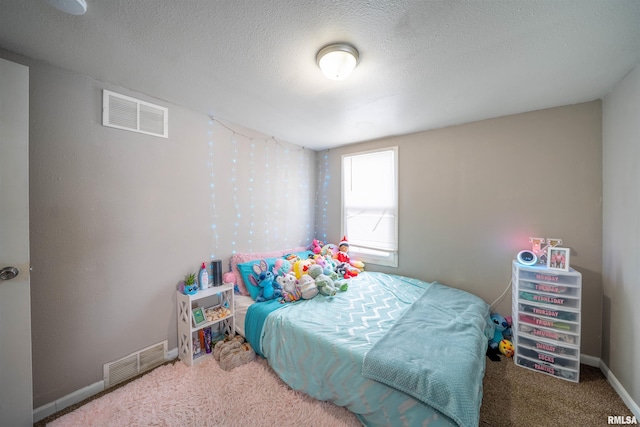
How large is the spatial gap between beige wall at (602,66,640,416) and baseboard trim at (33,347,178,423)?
3.75 metres

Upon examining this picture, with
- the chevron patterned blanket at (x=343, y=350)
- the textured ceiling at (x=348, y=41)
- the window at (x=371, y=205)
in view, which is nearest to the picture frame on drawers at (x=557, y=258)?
the chevron patterned blanket at (x=343, y=350)

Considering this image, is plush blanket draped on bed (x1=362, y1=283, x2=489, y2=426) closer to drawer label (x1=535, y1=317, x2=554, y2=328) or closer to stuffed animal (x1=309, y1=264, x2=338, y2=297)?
drawer label (x1=535, y1=317, x2=554, y2=328)

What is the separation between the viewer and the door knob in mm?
1290

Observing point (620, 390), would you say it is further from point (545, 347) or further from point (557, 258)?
point (557, 258)

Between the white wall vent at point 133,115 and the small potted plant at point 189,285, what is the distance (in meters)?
1.33

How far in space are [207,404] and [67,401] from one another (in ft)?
3.27

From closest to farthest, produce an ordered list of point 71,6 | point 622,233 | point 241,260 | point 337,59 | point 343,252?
1. point 71,6
2. point 337,59
3. point 622,233
4. point 241,260
5. point 343,252

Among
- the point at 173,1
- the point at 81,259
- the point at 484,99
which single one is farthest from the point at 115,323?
the point at 484,99

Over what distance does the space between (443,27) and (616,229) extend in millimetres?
2085

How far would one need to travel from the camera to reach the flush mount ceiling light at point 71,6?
1063mm

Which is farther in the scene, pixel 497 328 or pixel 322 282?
pixel 322 282

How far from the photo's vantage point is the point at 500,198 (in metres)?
2.41

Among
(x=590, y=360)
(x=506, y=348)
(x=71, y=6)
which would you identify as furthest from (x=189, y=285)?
(x=590, y=360)

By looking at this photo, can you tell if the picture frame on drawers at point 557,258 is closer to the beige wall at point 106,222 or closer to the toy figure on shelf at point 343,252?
the toy figure on shelf at point 343,252
